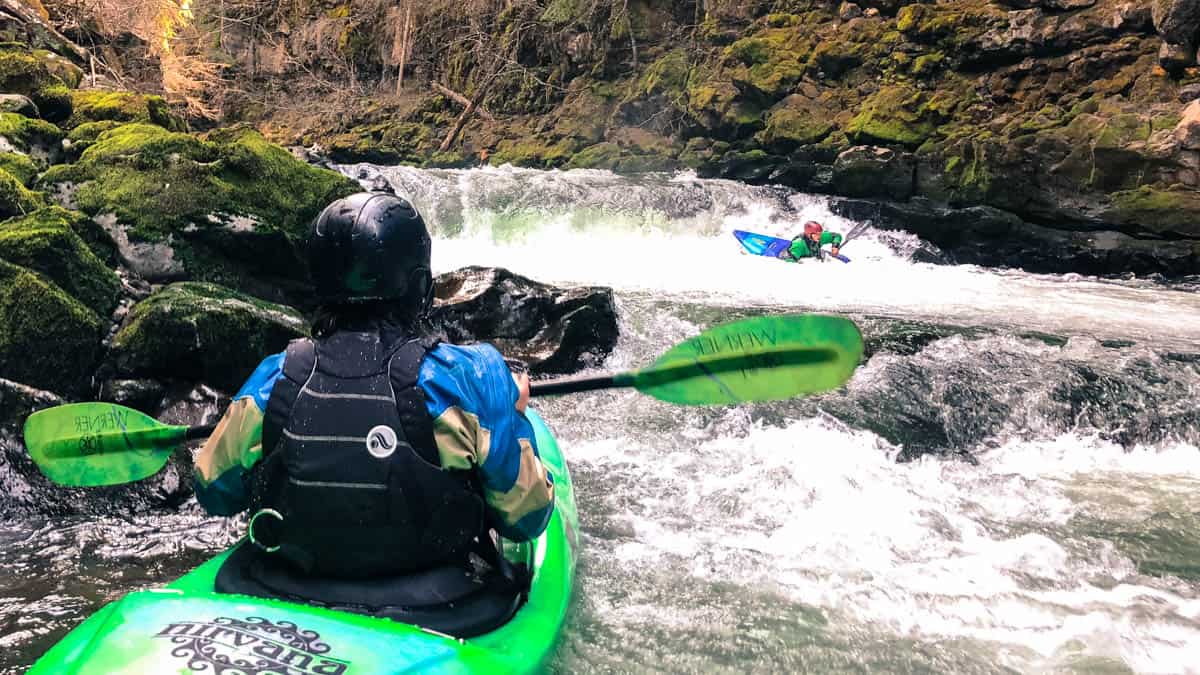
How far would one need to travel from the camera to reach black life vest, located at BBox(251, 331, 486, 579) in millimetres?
1518

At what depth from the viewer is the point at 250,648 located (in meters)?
1.36

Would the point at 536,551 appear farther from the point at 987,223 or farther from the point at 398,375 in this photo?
the point at 987,223

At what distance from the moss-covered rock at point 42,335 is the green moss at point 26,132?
2.06 meters

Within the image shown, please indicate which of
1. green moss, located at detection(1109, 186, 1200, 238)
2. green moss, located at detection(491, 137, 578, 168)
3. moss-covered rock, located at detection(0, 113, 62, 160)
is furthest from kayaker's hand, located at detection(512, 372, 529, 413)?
green moss, located at detection(491, 137, 578, 168)

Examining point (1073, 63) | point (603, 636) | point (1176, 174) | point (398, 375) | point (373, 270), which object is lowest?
point (603, 636)

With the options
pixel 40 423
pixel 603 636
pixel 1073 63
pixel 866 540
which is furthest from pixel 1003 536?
pixel 1073 63

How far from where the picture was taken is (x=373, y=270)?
161 centimetres

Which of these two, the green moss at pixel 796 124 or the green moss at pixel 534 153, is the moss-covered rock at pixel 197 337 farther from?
the green moss at pixel 534 153

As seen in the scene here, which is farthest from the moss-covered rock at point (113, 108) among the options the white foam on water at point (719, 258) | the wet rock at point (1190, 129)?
the wet rock at point (1190, 129)

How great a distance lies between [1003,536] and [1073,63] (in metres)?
9.55

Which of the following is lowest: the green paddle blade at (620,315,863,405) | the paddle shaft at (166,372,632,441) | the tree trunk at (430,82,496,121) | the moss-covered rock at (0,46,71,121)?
the paddle shaft at (166,372,632,441)

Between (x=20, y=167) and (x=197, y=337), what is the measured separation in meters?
1.99

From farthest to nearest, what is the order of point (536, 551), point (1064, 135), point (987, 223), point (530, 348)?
point (987, 223)
point (1064, 135)
point (530, 348)
point (536, 551)

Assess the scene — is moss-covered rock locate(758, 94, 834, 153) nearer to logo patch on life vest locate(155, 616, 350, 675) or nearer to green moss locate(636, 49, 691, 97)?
green moss locate(636, 49, 691, 97)
